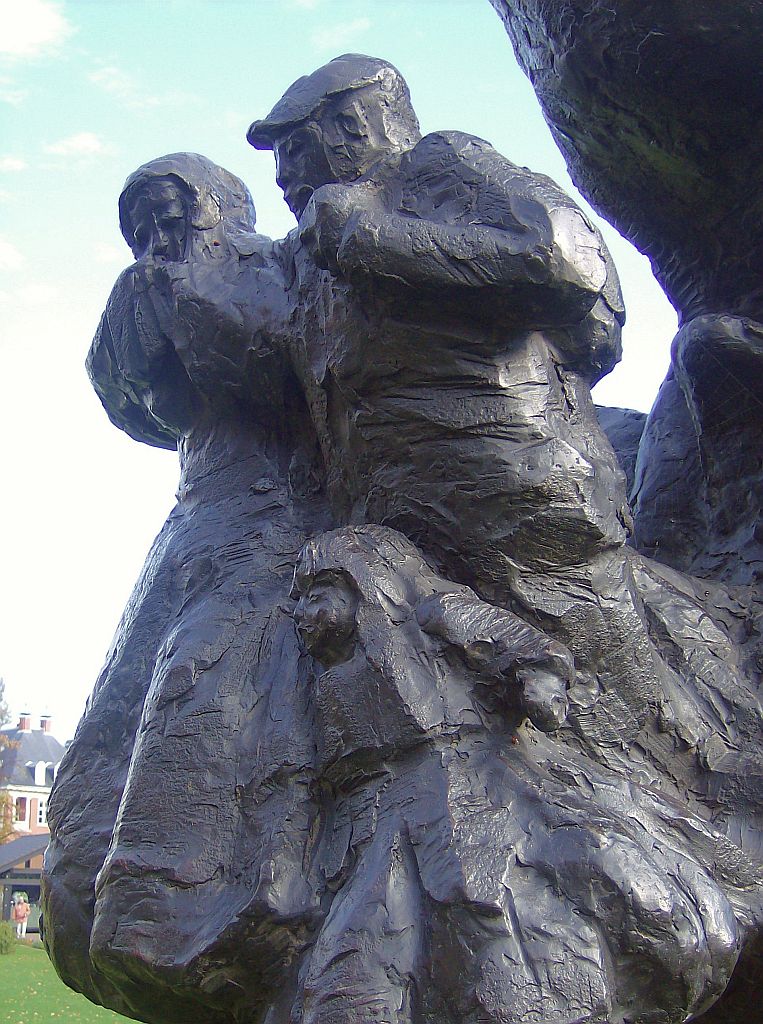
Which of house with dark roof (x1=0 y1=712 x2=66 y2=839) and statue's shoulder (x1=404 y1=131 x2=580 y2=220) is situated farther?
house with dark roof (x1=0 y1=712 x2=66 y2=839)

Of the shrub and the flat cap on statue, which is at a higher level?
the flat cap on statue

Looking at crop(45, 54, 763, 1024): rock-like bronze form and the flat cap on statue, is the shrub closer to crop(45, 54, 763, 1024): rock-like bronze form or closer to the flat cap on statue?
crop(45, 54, 763, 1024): rock-like bronze form

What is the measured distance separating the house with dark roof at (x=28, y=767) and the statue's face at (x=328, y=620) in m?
29.8

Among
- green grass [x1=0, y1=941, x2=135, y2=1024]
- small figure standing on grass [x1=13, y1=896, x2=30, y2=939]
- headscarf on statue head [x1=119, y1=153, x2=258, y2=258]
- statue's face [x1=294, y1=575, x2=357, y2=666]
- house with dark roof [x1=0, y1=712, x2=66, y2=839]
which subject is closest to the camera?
statue's face [x1=294, y1=575, x2=357, y2=666]

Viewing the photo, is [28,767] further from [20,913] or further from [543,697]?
[543,697]

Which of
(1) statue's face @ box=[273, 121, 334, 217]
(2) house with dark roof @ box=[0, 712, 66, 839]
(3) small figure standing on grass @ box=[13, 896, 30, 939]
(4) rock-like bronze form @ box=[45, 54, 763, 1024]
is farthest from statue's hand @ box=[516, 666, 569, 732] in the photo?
(2) house with dark roof @ box=[0, 712, 66, 839]

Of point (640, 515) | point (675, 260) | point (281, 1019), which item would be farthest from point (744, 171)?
point (281, 1019)

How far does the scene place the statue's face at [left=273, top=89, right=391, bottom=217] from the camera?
2518mm

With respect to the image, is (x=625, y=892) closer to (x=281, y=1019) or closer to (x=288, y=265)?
(x=281, y=1019)

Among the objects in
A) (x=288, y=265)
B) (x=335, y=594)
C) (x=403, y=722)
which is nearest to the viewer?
(x=403, y=722)

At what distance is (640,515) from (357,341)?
1112mm

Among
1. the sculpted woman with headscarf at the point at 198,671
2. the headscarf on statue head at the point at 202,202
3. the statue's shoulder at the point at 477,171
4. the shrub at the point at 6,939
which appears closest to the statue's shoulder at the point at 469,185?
the statue's shoulder at the point at 477,171

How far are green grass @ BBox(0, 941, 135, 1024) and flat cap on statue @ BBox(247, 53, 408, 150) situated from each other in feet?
31.3

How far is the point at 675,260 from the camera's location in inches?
121
